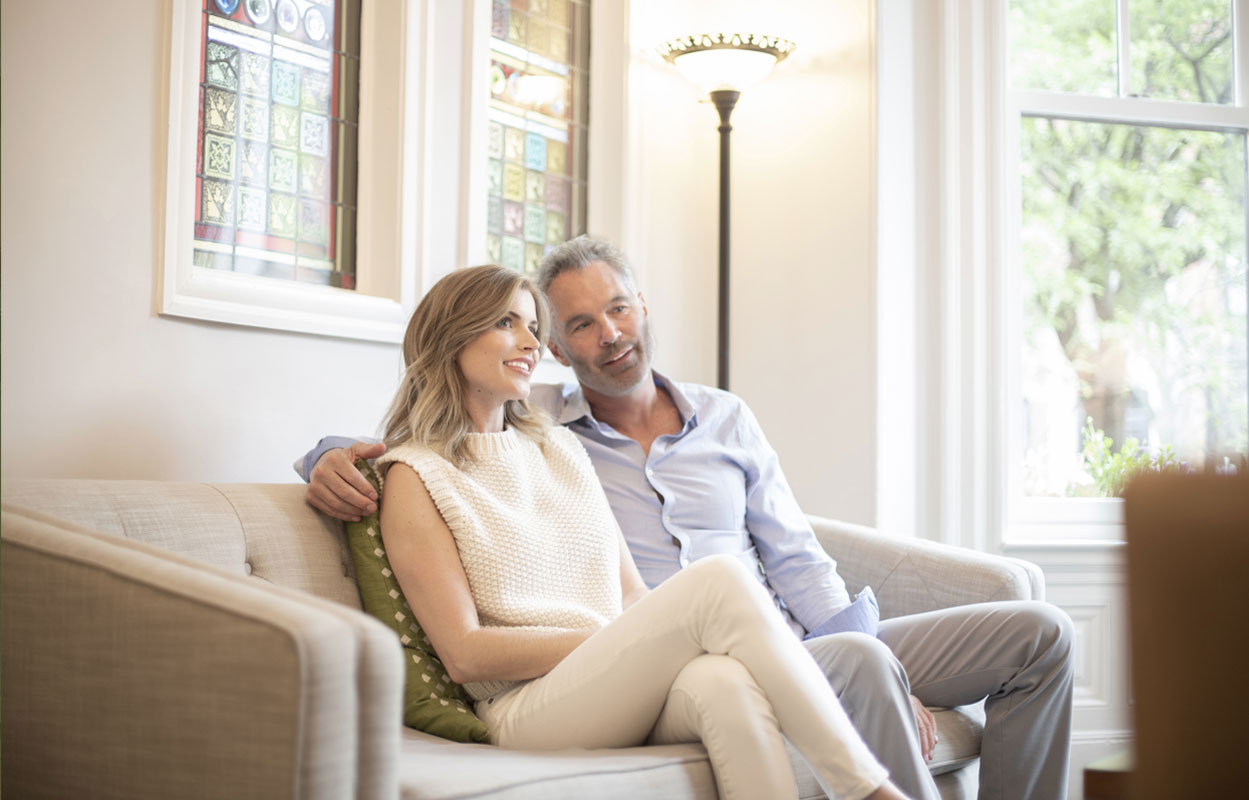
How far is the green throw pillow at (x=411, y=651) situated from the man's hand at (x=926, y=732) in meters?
0.70

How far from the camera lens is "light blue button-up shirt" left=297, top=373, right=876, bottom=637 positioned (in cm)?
218

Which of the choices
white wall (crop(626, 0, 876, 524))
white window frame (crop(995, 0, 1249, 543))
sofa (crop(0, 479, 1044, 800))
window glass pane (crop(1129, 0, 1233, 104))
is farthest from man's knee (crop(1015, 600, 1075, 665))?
window glass pane (crop(1129, 0, 1233, 104))

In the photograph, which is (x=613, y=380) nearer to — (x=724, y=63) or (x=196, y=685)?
(x=724, y=63)

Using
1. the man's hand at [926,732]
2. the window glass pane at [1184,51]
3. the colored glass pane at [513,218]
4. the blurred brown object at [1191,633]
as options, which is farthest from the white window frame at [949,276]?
the blurred brown object at [1191,633]

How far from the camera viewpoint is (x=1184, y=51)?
348 centimetres

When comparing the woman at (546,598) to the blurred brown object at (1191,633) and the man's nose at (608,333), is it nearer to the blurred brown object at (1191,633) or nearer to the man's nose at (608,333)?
the man's nose at (608,333)

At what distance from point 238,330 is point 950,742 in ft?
4.77

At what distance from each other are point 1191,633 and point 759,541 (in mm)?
1709

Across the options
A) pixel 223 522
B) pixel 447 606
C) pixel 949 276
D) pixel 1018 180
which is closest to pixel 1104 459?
pixel 949 276

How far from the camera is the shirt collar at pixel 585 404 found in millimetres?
2258

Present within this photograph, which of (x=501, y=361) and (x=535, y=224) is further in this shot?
(x=535, y=224)

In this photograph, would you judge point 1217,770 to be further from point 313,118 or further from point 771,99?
point 771,99

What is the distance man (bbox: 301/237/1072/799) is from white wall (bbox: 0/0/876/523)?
0.33m

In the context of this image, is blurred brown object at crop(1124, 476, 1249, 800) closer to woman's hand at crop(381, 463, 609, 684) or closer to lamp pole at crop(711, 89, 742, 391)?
woman's hand at crop(381, 463, 609, 684)
